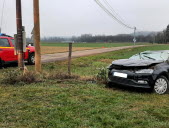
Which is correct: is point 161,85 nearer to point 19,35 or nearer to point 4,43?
point 19,35

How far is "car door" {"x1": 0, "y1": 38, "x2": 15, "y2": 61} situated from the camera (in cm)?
1211

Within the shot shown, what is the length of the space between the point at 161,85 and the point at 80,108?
2.94 metres

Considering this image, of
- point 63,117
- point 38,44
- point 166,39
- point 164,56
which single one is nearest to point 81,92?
point 63,117

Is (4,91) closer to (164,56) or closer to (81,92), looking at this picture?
(81,92)

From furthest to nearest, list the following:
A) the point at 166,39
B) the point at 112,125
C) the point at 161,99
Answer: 1. the point at 166,39
2. the point at 161,99
3. the point at 112,125

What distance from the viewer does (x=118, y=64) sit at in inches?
271

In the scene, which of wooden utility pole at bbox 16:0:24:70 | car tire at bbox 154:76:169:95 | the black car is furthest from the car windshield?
wooden utility pole at bbox 16:0:24:70

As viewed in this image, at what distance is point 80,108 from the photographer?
15.9ft

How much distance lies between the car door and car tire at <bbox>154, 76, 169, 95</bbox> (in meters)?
8.38

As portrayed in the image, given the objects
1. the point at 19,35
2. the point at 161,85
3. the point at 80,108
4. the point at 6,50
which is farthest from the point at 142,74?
the point at 6,50

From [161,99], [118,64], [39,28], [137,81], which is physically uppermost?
[39,28]

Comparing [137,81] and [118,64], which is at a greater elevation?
[118,64]

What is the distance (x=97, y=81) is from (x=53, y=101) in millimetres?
2795

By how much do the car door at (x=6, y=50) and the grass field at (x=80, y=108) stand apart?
5.64m
